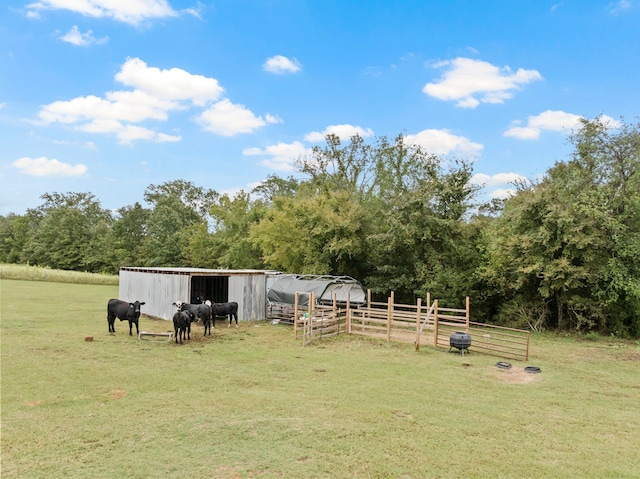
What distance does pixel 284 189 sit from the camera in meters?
45.2

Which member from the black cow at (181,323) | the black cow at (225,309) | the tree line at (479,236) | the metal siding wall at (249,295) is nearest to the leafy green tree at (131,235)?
the tree line at (479,236)

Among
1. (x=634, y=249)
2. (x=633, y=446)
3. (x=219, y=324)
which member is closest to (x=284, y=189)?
(x=219, y=324)

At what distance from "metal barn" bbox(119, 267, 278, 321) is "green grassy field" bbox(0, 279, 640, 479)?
411 centimetres

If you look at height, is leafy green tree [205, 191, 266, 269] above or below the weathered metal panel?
above

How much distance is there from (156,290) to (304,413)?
40.9 feet

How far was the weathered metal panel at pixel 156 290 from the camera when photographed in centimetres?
1566

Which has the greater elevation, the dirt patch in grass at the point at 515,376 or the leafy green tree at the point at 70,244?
the leafy green tree at the point at 70,244

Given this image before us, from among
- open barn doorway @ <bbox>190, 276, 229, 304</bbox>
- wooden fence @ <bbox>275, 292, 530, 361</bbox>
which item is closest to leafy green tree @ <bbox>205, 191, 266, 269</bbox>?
open barn doorway @ <bbox>190, 276, 229, 304</bbox>

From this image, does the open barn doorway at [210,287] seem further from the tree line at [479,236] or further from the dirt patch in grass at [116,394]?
the dirt patch in grass at [116,394]

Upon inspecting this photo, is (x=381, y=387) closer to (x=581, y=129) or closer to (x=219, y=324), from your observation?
(x=219, y=324)

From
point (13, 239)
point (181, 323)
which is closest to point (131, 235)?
point (13, 239)

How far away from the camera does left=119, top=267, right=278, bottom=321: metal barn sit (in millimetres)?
15818

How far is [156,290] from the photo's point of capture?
1694 centimetres

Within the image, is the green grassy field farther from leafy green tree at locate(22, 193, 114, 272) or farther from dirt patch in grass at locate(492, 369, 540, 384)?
leafy green tree at locate(22, 193, 114, 272)
